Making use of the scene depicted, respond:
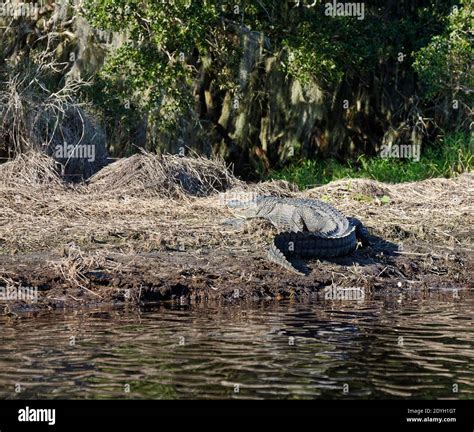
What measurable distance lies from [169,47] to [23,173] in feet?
14.9

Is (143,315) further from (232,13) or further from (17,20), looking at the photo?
(17,20)

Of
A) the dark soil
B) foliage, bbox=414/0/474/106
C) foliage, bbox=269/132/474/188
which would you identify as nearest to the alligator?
the dark soil

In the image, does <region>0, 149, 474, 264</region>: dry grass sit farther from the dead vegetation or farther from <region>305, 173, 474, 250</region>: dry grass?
the dead vegetation

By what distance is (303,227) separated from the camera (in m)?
12.3

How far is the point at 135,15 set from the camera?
16.2 metres

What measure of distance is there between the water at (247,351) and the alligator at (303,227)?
1048 millimetres

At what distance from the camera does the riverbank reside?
32.6 feet

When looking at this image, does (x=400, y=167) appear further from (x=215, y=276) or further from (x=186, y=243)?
(x=215, y=276)

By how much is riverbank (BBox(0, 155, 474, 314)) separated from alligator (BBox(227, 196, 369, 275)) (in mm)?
142

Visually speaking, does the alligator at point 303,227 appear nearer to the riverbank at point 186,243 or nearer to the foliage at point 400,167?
the riverbank at point 186,243

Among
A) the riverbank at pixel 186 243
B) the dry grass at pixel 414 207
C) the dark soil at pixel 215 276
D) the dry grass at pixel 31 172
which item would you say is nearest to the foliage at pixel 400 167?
the dry grass at pixel 414 207

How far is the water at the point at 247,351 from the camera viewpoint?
263 inches

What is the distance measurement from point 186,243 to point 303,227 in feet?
5.63

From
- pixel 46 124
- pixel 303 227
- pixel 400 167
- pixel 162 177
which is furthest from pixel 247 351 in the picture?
pixel 400 167
